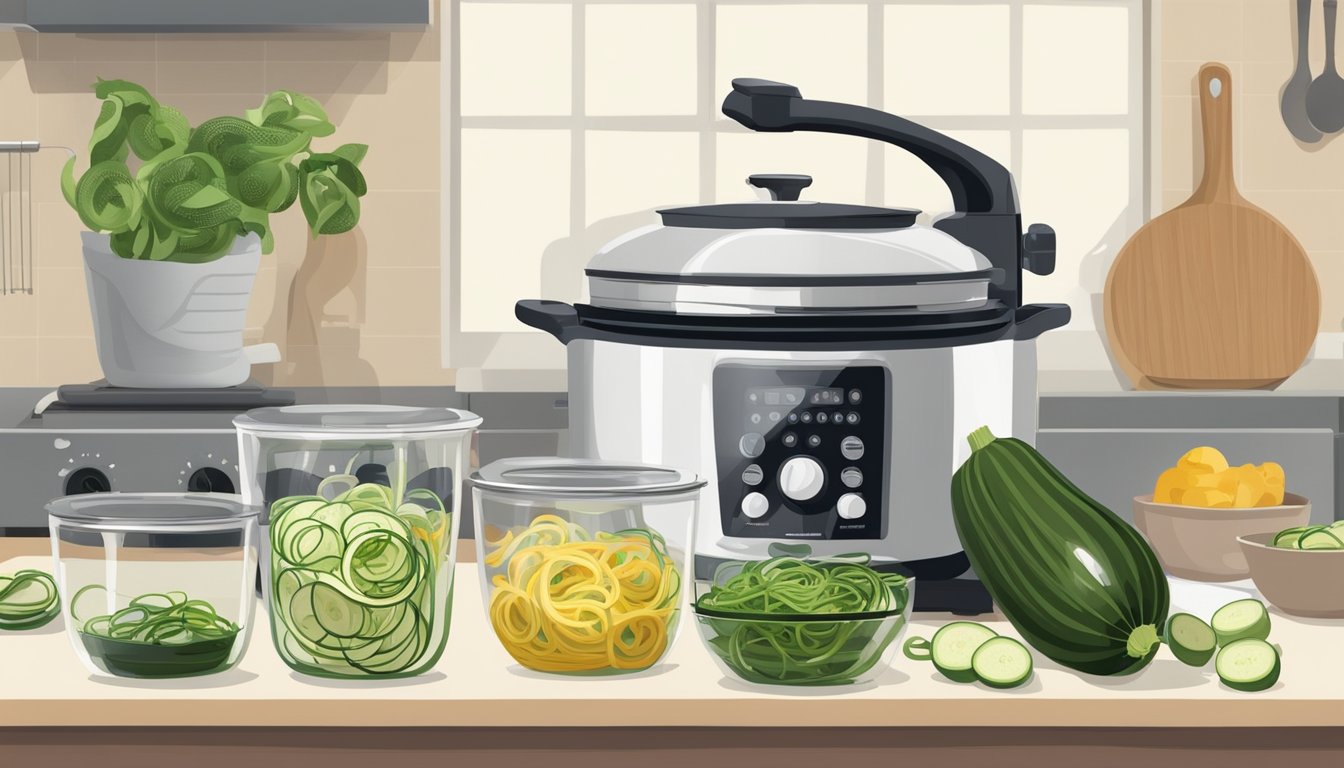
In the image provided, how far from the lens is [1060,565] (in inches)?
43.6

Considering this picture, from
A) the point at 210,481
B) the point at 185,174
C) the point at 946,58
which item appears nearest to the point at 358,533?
the point at 210,481

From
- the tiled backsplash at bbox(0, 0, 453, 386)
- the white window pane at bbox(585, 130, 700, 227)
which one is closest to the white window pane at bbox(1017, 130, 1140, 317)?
the white window pane at bbox(585, 130, 700, 227)

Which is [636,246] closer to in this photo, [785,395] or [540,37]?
[785,395]

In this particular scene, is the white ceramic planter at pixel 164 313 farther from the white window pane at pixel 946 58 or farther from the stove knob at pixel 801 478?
the stove knob at pixel 801 478

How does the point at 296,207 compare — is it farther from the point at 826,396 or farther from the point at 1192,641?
the point at 1192,641

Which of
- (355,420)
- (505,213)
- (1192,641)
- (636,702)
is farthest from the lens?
(505,213)

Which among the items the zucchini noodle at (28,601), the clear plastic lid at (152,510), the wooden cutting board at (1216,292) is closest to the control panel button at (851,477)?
the clear plastic lid at (152,510)

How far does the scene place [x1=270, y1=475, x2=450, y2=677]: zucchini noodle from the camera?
105 cm

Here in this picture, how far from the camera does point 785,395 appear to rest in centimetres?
131

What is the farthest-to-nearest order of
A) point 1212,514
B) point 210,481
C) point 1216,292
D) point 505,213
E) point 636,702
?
point 505,213, point 1216,292, point 210,481, point 1212,514, point 636,702

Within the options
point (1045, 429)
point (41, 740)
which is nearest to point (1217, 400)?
point (1045, 429)

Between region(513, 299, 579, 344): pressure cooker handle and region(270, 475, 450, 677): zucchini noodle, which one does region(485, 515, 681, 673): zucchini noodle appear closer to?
region(270, 475, 450, 677): zucchini noodle

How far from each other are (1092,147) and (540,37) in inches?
35.8

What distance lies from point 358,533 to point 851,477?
0.43 m
